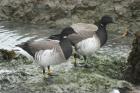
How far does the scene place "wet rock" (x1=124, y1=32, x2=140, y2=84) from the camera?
1059 centimetres

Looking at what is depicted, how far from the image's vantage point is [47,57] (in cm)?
1063

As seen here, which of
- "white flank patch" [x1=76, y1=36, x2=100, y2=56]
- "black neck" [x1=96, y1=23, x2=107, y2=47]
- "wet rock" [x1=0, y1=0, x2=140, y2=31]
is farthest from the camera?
"wet rock" [x1=0, y1=0, x2=140, y2=31]

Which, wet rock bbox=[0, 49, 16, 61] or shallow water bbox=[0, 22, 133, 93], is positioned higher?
wet rock bbox=[0, 49, 16, 61]

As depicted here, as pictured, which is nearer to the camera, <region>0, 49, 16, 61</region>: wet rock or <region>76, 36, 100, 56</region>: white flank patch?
<region>76, 36, 100, 56</region>: white flank patch

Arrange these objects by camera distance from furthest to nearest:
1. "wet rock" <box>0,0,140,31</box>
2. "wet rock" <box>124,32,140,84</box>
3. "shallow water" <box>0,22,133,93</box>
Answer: "wet rock" <box>0,0,140,31</box> → "wet rock" <box>124,32,140,84</box> → "shallow water" <box>0,22,133,93</box>

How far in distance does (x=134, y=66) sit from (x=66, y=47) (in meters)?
1.75

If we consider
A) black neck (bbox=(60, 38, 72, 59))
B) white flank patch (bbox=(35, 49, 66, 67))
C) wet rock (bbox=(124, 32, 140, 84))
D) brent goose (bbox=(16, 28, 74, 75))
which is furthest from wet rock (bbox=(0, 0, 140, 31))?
white flank patch (bbox=(35, 49, 66, 67))

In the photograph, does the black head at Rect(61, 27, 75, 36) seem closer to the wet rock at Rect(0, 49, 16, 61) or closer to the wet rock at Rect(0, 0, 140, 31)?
→ the wet rock at Rect(0, 49, 16, 61)

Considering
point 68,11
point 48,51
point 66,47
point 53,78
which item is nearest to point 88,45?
point 66,47

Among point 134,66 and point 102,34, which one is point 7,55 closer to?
point 102,34

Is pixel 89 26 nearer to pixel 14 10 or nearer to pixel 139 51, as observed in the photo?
pixel 139 51

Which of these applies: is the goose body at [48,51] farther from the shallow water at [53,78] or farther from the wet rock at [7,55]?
the wet rock at [7,55]

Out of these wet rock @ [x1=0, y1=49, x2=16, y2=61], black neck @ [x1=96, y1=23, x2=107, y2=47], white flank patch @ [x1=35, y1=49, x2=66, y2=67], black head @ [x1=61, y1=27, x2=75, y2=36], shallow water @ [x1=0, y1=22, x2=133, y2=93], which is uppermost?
black head @ [x1=61, y1=27, x2=75, y2=36]

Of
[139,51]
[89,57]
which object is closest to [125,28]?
[89,57]
